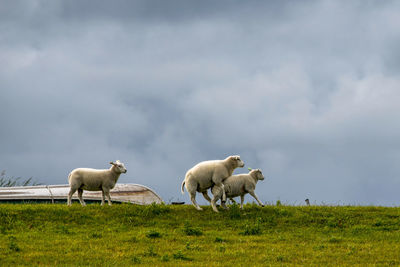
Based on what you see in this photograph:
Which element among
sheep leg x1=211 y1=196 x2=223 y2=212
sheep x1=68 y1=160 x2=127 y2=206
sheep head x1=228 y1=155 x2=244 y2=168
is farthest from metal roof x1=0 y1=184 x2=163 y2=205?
sheep head x1=228 y1=155 x2=244 y2=168

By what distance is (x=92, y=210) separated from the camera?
22594 mm

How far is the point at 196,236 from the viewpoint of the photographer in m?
19.1

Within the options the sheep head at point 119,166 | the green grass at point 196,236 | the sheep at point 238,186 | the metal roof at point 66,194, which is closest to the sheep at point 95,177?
the sheep head at point 119,166

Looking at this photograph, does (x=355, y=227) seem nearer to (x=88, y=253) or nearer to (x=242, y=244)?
(x=242, y=244)

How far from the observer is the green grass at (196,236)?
52.3 ft

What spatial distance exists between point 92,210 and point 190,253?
7192 millimetres

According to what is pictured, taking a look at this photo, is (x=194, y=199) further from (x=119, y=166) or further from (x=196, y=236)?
(x=196, y=236)

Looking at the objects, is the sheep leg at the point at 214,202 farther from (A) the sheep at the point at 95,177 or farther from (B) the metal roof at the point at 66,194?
(B) the metal roof at the point at 66,194

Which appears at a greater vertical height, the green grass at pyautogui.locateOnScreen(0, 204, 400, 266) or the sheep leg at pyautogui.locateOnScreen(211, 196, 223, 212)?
the sheep leg at pyautogui.locateOnScreen(211, 196, 223, 212)

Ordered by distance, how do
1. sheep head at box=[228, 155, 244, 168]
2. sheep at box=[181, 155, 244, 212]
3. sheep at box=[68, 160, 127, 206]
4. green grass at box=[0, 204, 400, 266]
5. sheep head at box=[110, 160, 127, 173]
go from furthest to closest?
sheep head at box=[110, 160, 127, 173] → sheep at box=[68, 160, 127, 206] → sheep head at box=[228, 155, 244, 168] → sheep at box=[181, 155, 244, 212] → green grass at box=[0, 204, 400, 266]

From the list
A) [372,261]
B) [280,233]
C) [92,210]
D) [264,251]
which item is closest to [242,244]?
[264,251]

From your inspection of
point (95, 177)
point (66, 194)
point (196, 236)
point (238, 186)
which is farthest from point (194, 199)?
point (66, 194)

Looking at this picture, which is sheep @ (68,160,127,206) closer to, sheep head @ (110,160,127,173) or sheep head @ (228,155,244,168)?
sheep head @ (110,160,127,173)

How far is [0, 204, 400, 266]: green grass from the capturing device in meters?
15.9
